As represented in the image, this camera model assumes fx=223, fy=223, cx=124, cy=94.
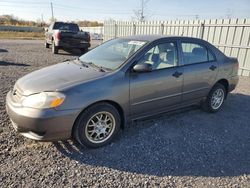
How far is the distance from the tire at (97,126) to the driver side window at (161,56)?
1.02m

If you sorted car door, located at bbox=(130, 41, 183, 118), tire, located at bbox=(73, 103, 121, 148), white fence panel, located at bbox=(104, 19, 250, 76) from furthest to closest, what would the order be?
white fence panel, located at bbox=(104, 19, 250, 76)
car door, located at bbox=(130, 41, 183, 118)
tire, located at bbox=(73, 103, 121, 148)

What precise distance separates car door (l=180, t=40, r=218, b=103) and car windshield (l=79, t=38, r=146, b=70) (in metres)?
0.98

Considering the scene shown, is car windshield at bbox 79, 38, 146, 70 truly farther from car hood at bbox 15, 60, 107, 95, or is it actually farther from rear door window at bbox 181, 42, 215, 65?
rear door window at bbox 181, 42, 215, 65

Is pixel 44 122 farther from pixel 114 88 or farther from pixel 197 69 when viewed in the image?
pixel 197 69

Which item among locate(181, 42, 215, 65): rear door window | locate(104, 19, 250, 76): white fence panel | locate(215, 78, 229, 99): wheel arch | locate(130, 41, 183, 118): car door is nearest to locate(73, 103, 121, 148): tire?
locate(130, 41, 183, 118): car door

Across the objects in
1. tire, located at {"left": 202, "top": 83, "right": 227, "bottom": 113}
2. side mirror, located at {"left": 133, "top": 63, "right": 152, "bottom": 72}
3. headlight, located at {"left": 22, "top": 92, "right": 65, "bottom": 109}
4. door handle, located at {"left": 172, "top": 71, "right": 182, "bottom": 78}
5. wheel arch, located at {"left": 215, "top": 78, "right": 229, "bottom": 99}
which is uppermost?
side mirror, located at {"left": 133, "top": 63, "right": 152, "bottom": 72}

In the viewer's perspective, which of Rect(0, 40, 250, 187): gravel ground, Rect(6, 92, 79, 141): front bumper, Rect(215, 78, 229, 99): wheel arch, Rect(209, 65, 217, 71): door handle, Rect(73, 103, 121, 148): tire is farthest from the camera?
Rect(215, 78, 229, 99): wheel arch

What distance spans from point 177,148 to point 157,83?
1080mm

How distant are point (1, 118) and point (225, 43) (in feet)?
28.0

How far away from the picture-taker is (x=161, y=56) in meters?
3.92

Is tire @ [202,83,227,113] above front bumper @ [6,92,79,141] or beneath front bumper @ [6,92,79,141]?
beneath

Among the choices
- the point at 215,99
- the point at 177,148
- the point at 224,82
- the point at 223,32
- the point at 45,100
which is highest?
the point at 223,32

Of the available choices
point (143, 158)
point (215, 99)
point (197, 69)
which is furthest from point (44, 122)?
point (215, 99)

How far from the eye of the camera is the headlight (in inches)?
111
